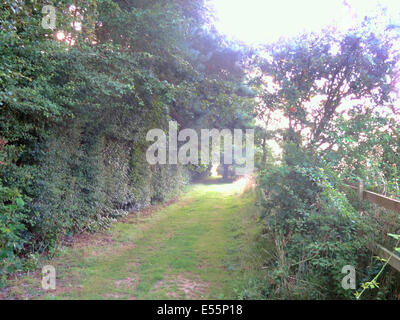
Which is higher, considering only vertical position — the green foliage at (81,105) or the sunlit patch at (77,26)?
the sunlit patch at (77,26)

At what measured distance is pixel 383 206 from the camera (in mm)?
3320

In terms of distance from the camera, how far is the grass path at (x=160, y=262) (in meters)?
3.83

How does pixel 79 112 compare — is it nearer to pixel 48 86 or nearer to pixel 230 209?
pixel 48 86

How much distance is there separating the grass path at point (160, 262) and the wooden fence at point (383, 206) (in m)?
1.74

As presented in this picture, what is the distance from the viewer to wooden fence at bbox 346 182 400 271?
2.83 m

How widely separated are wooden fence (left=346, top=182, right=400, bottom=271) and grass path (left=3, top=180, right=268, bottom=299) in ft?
5.72

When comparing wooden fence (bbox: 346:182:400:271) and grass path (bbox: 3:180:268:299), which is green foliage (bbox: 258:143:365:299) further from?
grass path (bbox: 3:180:268:299)

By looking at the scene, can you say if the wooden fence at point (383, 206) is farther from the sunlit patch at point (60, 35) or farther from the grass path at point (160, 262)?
the sunlit patch at point (60, 35)

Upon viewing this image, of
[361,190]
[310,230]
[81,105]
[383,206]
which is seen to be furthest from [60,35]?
[383,206]

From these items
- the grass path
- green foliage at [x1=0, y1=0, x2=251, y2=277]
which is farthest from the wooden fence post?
green foliage at [x1=0, y1=0, x2=251, y2=277]

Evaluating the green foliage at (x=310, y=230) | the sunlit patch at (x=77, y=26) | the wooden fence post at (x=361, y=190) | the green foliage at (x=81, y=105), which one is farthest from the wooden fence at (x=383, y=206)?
the sunlit patch at (x=77, y=26)

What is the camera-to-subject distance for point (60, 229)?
5430 millimetres

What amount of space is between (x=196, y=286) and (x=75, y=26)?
5436 mm
